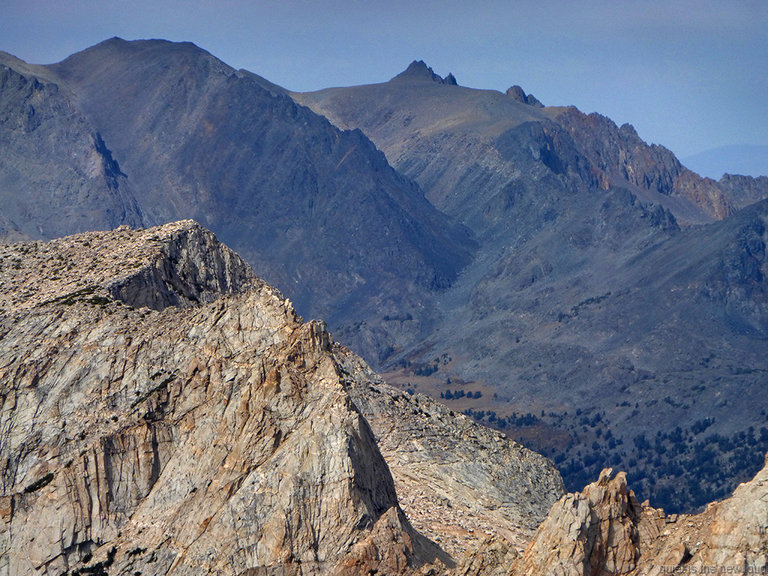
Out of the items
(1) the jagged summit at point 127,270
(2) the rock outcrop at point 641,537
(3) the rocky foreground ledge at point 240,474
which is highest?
(1) the jagged summit at point 127,270

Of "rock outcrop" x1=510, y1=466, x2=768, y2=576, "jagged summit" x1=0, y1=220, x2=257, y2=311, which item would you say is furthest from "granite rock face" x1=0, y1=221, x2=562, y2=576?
"rock outcrop" x1=510, y1=466, x2=768, y2=576

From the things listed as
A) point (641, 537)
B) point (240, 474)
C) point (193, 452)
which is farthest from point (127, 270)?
point (641, 537)

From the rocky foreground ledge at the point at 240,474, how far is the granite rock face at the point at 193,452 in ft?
0.40

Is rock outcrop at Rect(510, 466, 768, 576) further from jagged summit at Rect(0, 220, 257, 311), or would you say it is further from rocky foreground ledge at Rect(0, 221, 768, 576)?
jagged summit at Rect(0, 220, 257, 311)

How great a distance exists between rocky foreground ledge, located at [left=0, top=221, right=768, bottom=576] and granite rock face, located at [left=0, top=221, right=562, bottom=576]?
12cm

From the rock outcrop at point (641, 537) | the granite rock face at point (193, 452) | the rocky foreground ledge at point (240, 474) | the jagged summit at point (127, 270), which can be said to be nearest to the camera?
the rock outcrop at point (641, 537)

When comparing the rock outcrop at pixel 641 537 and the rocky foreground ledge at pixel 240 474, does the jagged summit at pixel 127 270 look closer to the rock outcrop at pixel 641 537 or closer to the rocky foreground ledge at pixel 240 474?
the rocky foreground ledge at pixel 240 474

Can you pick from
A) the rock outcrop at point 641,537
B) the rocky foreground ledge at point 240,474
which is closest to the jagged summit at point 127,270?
the rocky foreground ledge at point 240,474

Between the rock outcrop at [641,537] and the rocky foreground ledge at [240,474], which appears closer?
the rock outcrop at [641,537]

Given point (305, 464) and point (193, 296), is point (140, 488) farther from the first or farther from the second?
point (193, 296)

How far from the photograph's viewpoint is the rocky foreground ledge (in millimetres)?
62531

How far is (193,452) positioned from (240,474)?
5.05 metres

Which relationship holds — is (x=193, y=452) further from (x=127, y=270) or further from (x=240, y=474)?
(x=127, y=270)

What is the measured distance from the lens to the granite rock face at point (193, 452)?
7600 centimetres
